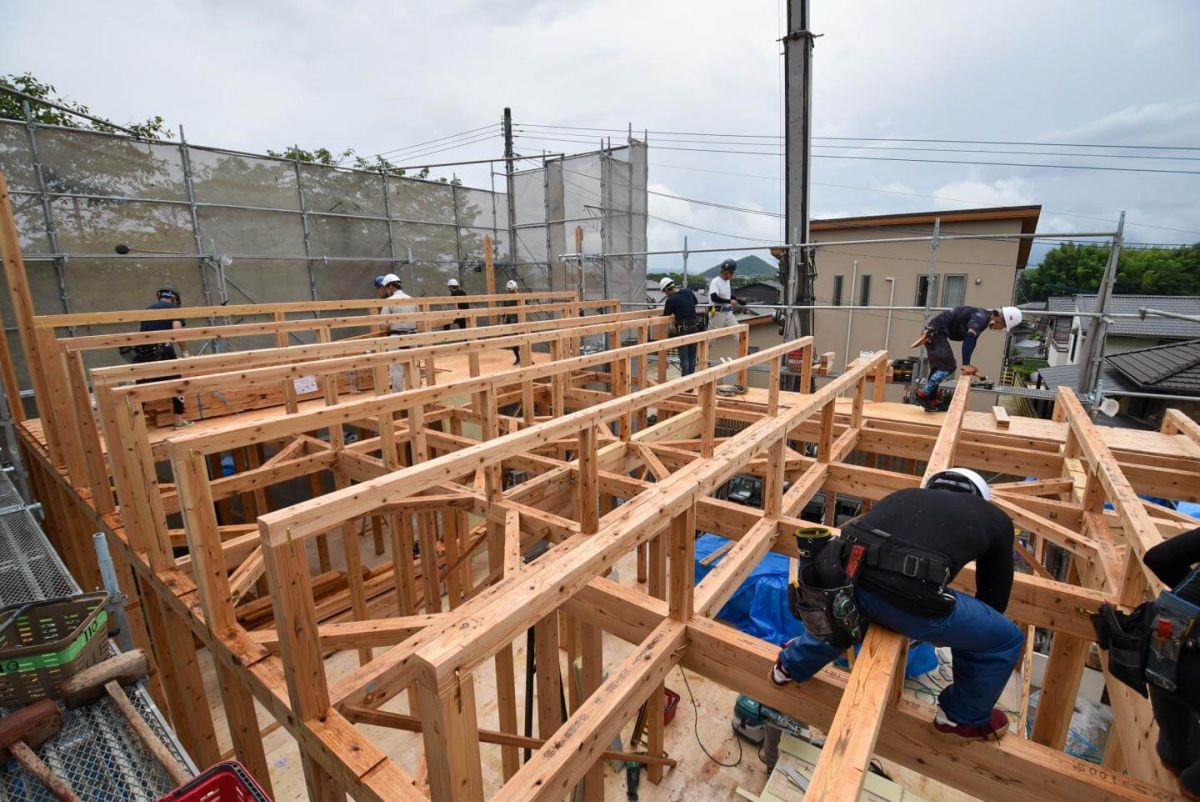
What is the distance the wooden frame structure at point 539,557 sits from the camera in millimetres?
2094

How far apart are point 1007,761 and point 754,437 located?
6.12 feet

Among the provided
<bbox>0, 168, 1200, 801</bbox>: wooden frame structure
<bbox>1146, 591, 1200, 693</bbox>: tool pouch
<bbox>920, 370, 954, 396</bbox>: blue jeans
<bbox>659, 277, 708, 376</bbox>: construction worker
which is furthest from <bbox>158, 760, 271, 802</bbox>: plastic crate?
<bbox>659, 277, 708, 376</bbox>: construction worker

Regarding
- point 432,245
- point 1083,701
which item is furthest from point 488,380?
point 432,245

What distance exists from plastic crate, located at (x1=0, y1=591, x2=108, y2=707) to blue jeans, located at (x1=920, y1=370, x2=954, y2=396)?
7933mm

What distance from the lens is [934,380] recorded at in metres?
6.88

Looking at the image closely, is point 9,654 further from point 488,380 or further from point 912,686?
point 912,686

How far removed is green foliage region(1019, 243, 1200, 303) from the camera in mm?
44250

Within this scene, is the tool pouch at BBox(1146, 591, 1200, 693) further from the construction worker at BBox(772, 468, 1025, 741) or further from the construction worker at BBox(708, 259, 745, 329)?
the construction worker at BBox(708, 259, 745, 329)

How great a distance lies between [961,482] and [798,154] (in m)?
9.18

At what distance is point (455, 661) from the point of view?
150cm

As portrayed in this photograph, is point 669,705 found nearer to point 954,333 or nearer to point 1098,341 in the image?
point 954,333

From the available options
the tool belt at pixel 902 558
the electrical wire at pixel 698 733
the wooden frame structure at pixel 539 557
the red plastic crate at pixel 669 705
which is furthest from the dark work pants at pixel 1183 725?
the red plastic crate at pixel 669 705

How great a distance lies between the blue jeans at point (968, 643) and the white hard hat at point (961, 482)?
57 centimetres

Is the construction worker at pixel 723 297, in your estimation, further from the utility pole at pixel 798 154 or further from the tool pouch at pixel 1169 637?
the tool pouch at pixel 1169 637
